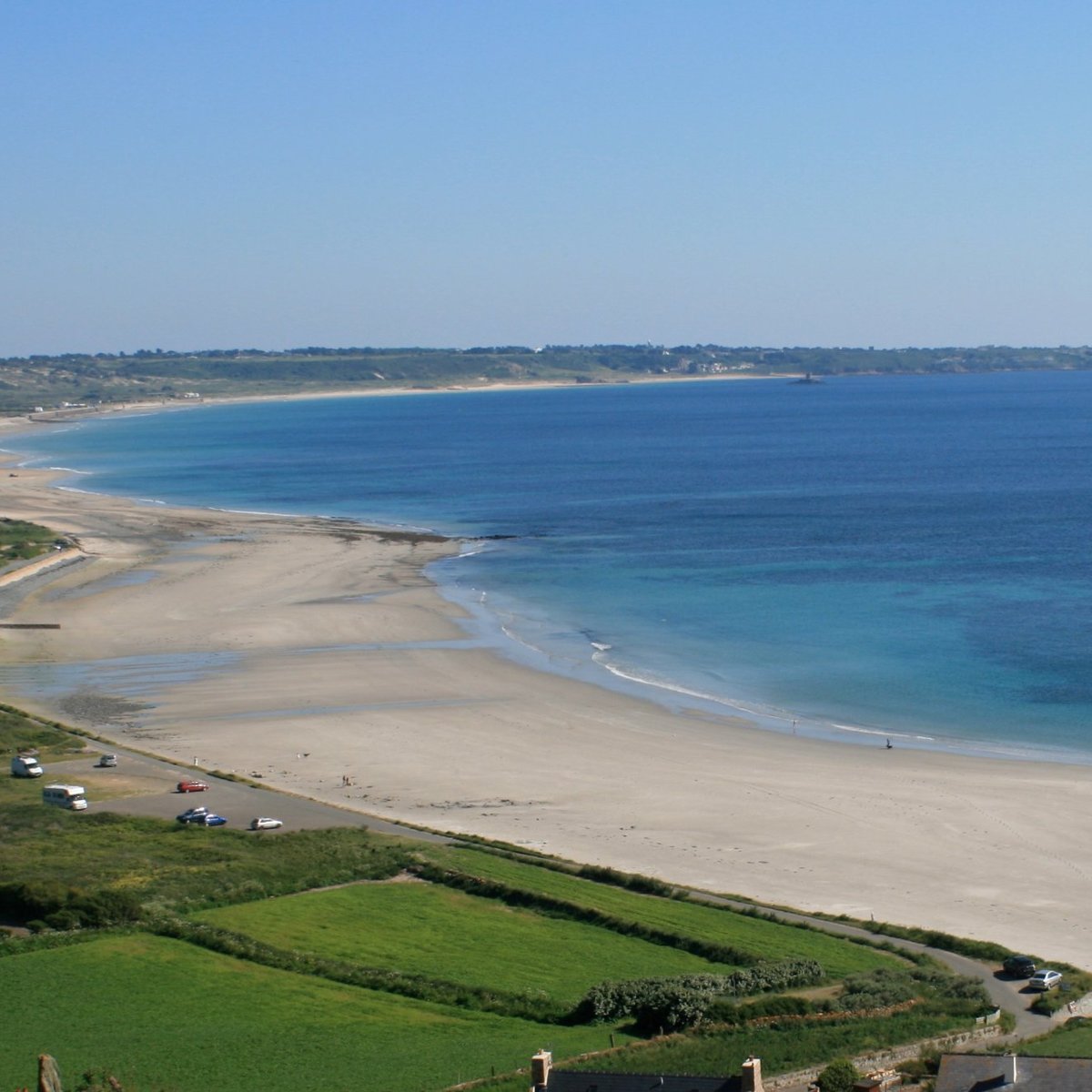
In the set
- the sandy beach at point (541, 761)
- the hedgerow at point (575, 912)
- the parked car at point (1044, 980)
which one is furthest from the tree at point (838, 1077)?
the sandy beach at point (541, 761)

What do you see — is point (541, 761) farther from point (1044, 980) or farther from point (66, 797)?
point (1044, 980)

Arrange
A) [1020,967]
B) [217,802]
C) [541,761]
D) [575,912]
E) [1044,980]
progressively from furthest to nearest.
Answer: [541,761] → [217,802] → [575,912] → [1020,967] → [1044,980]

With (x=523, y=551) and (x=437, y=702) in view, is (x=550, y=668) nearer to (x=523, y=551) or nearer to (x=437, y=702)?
(x=437, y=702)

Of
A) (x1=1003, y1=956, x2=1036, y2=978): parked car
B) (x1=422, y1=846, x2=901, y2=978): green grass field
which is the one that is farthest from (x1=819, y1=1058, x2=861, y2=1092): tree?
(x1=1003, y1=956, x2=1036, y2=978): parked car

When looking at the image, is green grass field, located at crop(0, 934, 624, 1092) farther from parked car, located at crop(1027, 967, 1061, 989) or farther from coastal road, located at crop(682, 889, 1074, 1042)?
parked car, located at crop(1027, 967, 1061, 989)

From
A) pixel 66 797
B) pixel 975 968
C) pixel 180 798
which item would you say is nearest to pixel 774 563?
pixel 180 798

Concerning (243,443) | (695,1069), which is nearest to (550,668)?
(695,1069)
